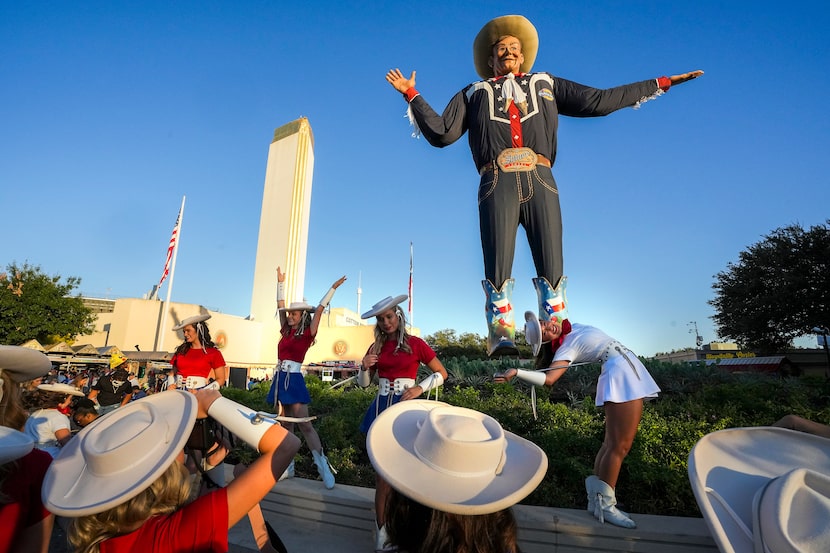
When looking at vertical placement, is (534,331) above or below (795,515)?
above

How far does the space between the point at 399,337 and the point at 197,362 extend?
291 centimetres

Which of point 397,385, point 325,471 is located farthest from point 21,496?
point 325,471

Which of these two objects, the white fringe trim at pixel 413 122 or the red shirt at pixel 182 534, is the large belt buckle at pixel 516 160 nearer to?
the white fringe trim at pixel 413 122

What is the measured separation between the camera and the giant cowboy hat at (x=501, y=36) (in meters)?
6.14

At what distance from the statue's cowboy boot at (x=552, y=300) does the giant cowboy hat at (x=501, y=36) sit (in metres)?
3.13

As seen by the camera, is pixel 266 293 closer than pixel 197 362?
No

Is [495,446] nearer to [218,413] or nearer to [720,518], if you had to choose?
[720,518]

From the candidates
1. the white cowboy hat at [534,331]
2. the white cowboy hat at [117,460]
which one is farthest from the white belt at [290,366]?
the white cowboy hat at [117,460]

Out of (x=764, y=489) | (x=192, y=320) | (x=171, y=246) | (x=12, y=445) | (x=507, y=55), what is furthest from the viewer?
(x=171, y=246)

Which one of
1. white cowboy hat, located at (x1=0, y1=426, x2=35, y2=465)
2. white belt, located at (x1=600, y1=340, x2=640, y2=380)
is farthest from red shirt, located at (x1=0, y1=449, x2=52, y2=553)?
white belt, located at (x1=600, y1=340, x2=640, y2=380)

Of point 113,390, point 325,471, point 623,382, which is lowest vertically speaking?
point 325,471

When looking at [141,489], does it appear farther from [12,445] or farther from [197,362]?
[197,362]

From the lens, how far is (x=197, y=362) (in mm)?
5477

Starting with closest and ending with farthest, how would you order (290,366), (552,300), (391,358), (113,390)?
(391,358)
(290,366)
(552,300)
(113,390)
